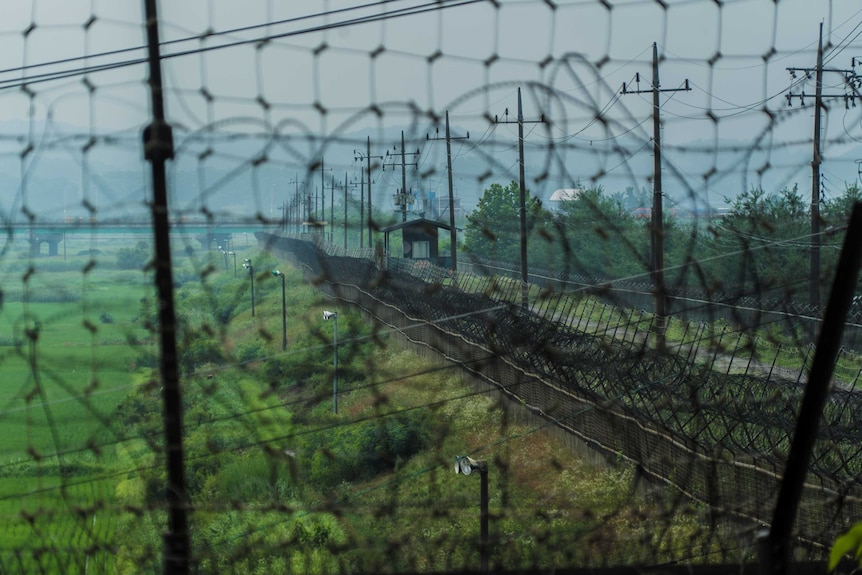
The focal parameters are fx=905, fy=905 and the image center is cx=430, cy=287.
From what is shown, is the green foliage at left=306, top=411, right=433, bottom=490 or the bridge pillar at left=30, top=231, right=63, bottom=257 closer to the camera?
the bridge pillar at left=30, top=231, right=63, bottom=257

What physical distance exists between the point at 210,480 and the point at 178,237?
7617mm

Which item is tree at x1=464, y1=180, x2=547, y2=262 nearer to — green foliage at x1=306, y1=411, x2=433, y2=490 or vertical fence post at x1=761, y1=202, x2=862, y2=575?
green foliage at x1=306, y1=411, x2=433, y2=490

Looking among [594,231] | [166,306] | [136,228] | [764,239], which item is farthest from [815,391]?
[764,239]

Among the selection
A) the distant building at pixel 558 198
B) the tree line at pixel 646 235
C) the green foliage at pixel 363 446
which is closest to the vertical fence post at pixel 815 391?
the tree line at pixel 646 235

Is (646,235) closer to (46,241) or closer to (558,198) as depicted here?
(558,198)

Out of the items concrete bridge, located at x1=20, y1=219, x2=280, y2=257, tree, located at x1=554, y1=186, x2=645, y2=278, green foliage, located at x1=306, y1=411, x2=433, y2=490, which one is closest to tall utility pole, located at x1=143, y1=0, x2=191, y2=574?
concrete bridge, located at x1=20, y1=219, x2=280, y2=257

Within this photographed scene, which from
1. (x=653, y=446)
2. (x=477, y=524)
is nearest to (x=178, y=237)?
(x=653, y=446)

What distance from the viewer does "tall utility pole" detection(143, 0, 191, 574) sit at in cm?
212

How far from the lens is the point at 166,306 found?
7.12 ft

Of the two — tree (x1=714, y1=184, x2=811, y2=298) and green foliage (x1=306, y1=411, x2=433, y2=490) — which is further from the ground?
tree (x1=714, y1=184, x2=811, y2=298)

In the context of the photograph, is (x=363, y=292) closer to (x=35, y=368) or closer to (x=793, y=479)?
(x=35, y=368)

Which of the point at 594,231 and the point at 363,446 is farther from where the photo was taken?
the point at 363,446

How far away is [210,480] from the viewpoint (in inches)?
374

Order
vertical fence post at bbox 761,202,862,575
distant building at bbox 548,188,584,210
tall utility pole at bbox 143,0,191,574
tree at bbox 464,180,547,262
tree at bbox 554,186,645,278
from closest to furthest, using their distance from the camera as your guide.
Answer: vertical fence post at bbox 761,202,862,575, tall utility pole at bbox 143,0,191,574, tree at bbox 554,186,645,278, distant building at bbox 548,188,584,210, tree at bbox 464,180,547,262
